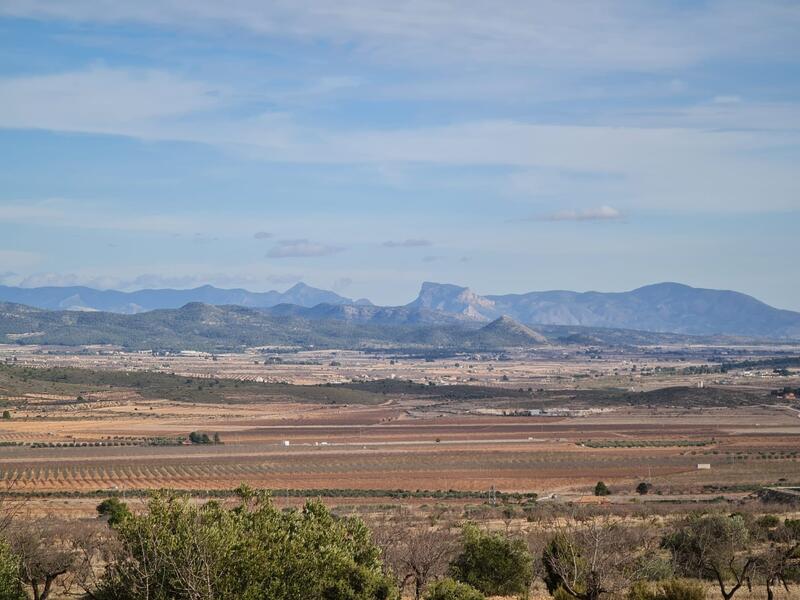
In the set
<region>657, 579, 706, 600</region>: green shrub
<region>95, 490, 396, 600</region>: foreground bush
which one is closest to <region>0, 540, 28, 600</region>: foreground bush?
<region>95, 490, 396, 600</region>: foreground bush

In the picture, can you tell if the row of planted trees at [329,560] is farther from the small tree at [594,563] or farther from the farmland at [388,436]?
the farmland at [388,436]

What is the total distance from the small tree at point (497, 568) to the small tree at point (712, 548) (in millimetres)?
5840

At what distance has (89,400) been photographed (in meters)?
142

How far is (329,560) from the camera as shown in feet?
69.1

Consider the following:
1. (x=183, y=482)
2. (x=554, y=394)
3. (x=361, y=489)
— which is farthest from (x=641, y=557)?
(x=554, y=394)

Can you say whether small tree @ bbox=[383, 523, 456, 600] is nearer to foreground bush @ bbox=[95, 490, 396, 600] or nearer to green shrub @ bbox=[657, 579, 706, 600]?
foreground bush @ bbox=[95, 490, 396, 600]

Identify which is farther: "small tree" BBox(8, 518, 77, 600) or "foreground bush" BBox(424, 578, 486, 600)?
"small tree" BBox(8, 518, 77, 600)

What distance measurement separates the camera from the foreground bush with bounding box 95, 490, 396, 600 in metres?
19.5

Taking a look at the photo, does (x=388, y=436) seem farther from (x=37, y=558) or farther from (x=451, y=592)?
(x=451, y=592)

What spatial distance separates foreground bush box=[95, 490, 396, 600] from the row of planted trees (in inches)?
0.9

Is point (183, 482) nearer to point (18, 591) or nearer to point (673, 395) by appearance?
point (18, 591)

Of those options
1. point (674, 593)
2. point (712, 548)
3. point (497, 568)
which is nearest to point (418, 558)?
point (497, 568)

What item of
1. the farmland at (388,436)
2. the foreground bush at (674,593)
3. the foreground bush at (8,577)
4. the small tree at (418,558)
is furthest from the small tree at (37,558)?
the farmland at (388,436)

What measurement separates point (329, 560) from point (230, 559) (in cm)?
226
